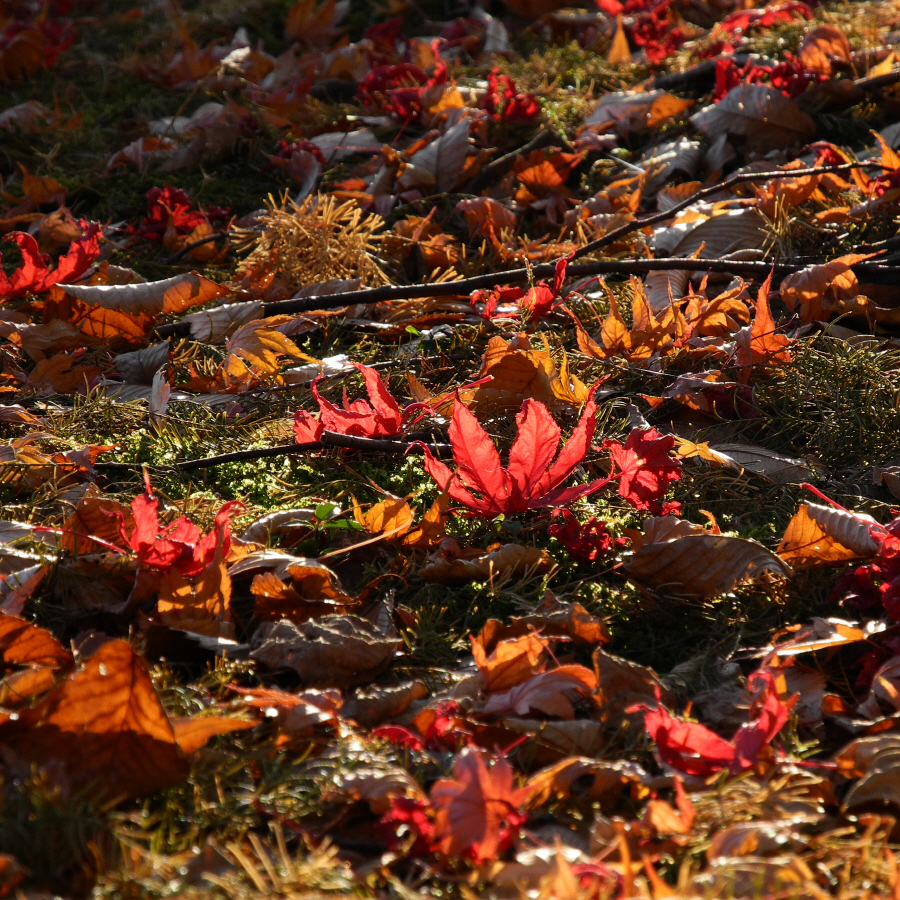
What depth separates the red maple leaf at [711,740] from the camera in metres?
0.96

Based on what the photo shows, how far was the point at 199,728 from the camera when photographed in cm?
98

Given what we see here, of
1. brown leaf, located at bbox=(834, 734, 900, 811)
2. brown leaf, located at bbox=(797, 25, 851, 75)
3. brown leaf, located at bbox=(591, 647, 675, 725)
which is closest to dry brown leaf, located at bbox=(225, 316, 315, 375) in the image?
brown leaf, located at bbox=(591, 647, 675, 725)

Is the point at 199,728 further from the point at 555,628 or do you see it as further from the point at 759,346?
the point at 759,346

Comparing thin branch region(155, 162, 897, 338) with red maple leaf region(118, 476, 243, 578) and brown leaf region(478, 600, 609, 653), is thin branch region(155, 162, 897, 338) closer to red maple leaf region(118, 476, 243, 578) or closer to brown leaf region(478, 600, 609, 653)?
red maple leaf region(118, 476, 243, 578)

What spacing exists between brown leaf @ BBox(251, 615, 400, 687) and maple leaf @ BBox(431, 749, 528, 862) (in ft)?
0.98

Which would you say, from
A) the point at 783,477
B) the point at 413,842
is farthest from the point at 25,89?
the point at 413,842

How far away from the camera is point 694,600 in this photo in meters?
1.29

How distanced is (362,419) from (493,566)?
36 centimetres

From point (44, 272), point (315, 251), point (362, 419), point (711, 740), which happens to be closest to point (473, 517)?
point (362, 419)

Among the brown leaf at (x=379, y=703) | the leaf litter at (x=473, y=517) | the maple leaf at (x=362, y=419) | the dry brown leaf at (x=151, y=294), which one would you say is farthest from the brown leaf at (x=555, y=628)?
the dry brown leaf at (x=151, y=294)

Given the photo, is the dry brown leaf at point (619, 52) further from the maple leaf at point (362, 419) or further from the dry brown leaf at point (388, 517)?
the dry brown leaf at point (388, 517)

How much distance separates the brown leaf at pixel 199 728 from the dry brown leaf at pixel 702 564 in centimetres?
61

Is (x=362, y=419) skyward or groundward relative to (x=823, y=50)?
groundward

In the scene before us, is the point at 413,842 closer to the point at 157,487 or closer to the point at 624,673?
the point at 624,673
